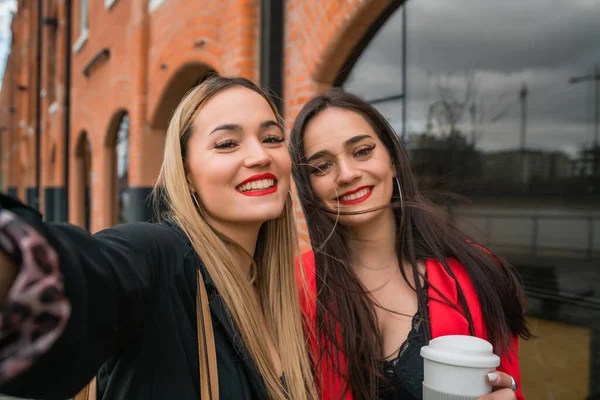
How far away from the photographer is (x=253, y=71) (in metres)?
4.15

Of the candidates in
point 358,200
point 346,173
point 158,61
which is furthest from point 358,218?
point 158,61

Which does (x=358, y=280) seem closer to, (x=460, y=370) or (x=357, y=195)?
(x=357, y=195)

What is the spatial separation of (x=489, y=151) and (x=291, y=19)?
1.98 metres

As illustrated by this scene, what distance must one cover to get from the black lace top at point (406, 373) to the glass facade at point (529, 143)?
1.34m

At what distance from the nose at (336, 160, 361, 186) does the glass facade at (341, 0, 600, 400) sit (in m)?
1.36

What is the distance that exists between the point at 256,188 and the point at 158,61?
5.08 meters

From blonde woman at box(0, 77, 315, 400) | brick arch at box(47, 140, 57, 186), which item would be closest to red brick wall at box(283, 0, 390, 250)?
blonde woman at box(0, 77, 315, 400)

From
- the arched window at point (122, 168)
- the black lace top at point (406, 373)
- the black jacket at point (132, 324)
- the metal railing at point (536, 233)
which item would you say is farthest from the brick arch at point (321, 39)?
the arched window at point (122, 168)

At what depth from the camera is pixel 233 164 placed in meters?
1.37

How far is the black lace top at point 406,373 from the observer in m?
1.59

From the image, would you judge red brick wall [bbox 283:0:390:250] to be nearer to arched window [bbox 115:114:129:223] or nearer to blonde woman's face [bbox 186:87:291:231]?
blonde woman's face [bbox 186:87:291:231]

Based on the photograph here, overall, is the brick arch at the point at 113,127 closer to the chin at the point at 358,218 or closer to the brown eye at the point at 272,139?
the chin at the point at 358,218

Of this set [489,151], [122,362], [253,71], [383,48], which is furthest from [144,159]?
[122,362]

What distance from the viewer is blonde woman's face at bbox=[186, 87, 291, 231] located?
137cm
